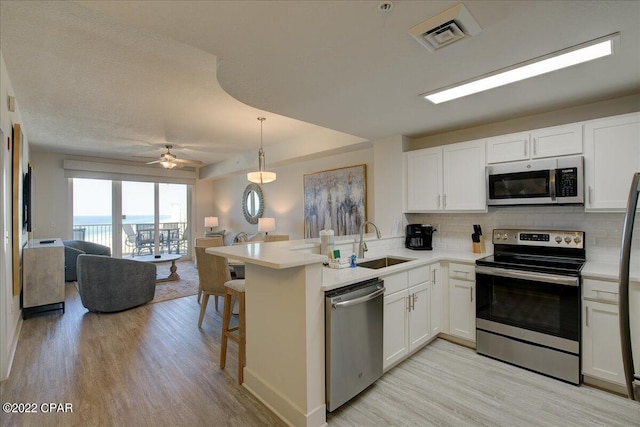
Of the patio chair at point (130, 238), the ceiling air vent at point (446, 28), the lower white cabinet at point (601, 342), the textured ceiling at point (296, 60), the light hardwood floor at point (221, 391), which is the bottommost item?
the light hardwood floor at point (221, 391)

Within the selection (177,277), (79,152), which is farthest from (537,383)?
(79,152)

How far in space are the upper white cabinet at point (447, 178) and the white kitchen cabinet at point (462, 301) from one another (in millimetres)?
711

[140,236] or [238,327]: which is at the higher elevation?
[140,236]

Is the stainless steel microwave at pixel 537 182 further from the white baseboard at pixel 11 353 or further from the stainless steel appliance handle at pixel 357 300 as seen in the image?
the white baseboard at pixel 11 353

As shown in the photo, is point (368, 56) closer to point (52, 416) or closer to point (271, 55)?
point (271, 55)

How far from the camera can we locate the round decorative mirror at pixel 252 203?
6879 millimetres

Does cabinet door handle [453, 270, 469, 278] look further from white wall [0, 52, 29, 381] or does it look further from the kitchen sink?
white wall [0, 52, 29, 381]

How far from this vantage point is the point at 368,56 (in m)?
1.86

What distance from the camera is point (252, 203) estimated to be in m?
7.17

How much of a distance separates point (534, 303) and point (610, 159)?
1321 mm

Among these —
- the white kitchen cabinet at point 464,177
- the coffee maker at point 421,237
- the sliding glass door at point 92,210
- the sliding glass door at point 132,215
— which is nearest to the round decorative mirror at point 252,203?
the sliding glass door at point 132,215

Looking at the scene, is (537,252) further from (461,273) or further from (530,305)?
(461,273)

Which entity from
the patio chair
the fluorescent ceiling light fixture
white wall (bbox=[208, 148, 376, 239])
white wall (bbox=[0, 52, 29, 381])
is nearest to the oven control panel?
the fluorescent ceiling light fixture

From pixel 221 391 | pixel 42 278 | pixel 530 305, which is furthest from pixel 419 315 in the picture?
pixel 42 278
